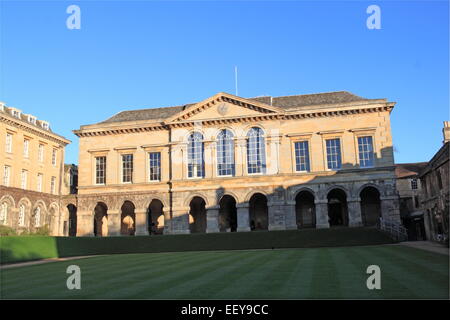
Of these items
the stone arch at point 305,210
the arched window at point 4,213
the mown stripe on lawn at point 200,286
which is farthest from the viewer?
the stone arch at point 305,210

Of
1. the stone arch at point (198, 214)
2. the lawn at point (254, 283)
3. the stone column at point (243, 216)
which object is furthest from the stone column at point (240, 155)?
the lawn at point (254, 283)

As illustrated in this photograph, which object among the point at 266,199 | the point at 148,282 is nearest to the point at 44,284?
the point at 148,282

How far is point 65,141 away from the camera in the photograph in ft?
179

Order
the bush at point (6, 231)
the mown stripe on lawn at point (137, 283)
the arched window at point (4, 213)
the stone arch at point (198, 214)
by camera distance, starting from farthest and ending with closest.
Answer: the stone arch at point (198, 214) < the arched window at point (4, 213) < the bush at point (6, 231) < the mown stripe on lawn at point (137, 283)

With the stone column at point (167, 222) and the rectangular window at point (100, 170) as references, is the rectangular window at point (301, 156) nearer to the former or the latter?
the stone column at point (167, 222)

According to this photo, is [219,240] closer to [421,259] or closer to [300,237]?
[300,237]

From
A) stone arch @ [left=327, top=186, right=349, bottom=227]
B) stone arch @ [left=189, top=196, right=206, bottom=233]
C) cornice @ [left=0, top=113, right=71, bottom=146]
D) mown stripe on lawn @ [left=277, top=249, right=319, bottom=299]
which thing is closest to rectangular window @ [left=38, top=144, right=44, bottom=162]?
cornice @ [left=0, top=113, right=71, bottom=146]

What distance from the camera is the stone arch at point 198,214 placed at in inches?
1822

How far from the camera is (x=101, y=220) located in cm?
4994

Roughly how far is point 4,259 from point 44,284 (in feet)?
43.3

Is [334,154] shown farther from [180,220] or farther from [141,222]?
[141,222]

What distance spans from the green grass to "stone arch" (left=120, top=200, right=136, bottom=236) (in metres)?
12.2

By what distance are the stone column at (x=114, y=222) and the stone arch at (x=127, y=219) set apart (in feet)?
6.73

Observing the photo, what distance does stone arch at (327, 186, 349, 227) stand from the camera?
144 feet
